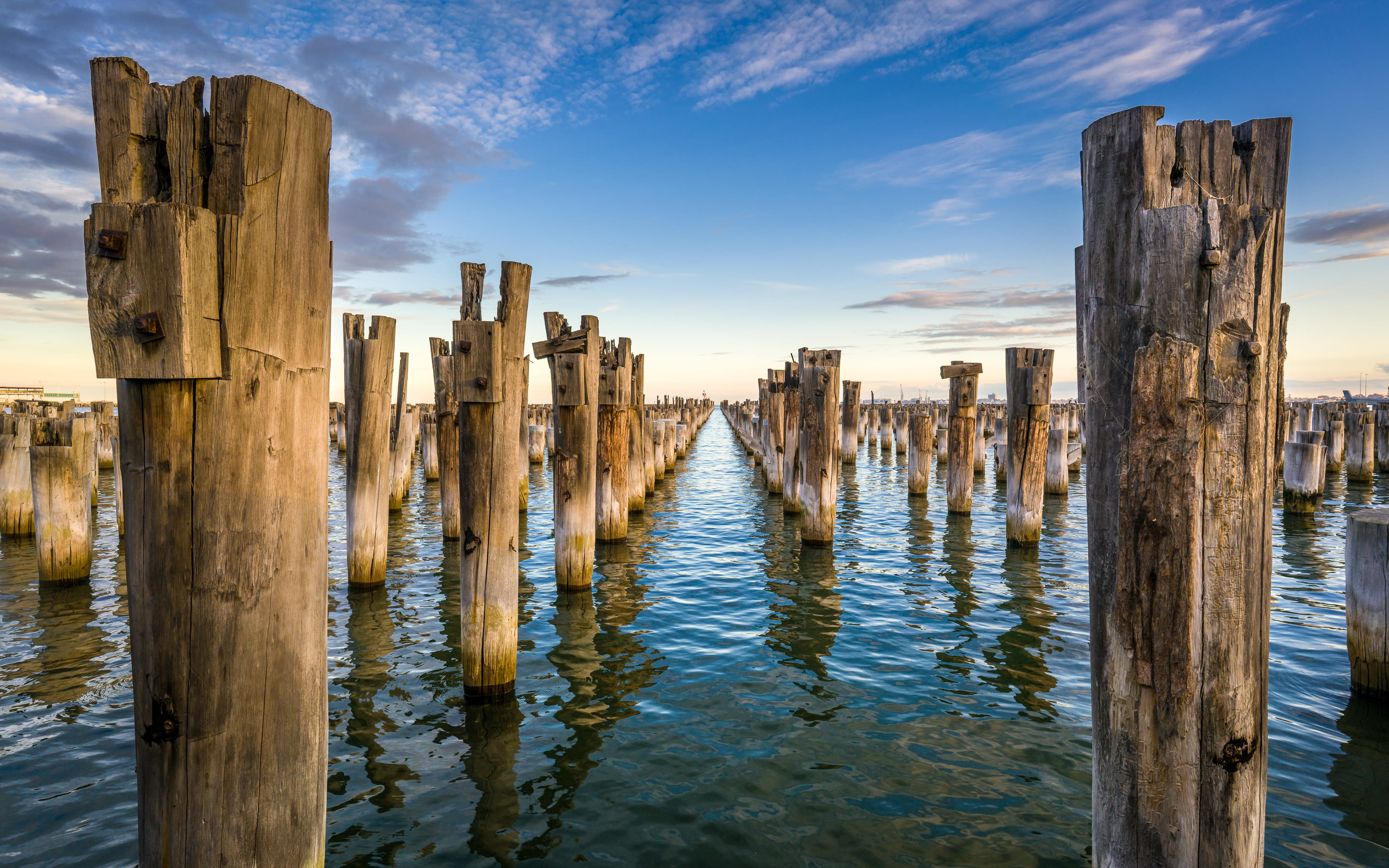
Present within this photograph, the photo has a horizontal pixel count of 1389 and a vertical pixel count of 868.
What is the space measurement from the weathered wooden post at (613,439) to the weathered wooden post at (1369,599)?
7996 mm

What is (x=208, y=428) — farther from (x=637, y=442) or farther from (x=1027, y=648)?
(x=637, y=442)

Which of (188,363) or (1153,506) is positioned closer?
(188,363)

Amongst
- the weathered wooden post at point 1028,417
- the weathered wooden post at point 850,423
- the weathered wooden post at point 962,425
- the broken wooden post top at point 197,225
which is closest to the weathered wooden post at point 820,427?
the weathered wooden post at point 1028,417

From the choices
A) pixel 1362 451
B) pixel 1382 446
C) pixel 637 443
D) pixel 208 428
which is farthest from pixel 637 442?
pixel 1382 446

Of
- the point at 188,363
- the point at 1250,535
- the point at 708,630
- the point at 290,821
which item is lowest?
the point at 708,630

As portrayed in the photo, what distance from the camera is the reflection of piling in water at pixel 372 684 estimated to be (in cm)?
420

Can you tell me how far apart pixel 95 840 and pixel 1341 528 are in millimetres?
18351

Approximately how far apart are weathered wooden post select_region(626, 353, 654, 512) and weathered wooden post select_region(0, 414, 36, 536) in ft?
29.8

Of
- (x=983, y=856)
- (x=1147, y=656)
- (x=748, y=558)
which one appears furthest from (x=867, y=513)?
(x=1147, y=656)

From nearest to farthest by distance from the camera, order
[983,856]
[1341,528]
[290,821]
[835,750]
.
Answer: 1. [290,821]
2. [983,856]
3. [835,750]
4. [1341,528]

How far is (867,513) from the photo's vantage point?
49.4ft

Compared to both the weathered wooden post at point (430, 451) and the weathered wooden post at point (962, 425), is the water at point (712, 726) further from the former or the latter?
the weathered wooden post at point (430, 451)

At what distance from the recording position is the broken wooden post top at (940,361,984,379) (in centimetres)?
1294

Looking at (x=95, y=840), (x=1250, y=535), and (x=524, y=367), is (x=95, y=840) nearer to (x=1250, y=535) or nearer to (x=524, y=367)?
(x=524, y=367)
